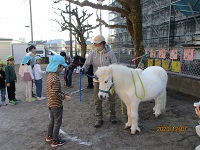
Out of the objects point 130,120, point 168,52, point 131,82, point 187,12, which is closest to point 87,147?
point 130,120

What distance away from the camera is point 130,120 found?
12.1 ft

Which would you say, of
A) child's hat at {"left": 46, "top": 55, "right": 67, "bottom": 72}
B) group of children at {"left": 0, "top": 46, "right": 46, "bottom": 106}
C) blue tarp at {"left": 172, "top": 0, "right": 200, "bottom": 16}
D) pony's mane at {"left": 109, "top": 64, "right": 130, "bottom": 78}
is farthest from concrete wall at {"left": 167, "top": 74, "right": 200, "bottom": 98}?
blue tarp at {"left": 172, "top": 0, "right": 200, "bottom": 16}

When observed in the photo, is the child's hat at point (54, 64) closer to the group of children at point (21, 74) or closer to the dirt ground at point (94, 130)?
the dirt ground at point (94, 130)

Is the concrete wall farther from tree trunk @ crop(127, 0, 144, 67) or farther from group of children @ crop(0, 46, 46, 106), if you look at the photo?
group of children @ crop(0, 46, 46, 106)

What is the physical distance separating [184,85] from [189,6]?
7.24m

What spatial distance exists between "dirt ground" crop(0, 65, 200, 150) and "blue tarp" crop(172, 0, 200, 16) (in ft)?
25.5

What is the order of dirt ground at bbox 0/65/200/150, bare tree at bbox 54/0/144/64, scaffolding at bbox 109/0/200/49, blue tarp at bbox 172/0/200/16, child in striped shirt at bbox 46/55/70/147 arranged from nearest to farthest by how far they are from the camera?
child in striped shirt at bbox 46/55/70/147 → dirt ground at bbox 0/65/200/150 → bare tree at bbox 54/0/144/64 → blue tarp at bbox 172/0/200/16 → scaffolding at bbox 109/0/200/49

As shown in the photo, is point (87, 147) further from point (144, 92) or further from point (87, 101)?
point (87, 101)

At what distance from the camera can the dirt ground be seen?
126 inches

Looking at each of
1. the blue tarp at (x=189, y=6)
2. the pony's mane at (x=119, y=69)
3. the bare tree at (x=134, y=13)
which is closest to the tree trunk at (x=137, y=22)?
the bare tree at (x=134, y=13)

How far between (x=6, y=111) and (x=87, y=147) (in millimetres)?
3303

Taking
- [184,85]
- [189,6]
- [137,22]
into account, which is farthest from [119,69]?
[189,6]

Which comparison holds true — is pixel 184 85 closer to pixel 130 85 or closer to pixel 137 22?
pixel 137 22

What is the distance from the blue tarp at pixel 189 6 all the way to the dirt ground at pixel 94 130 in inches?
305
